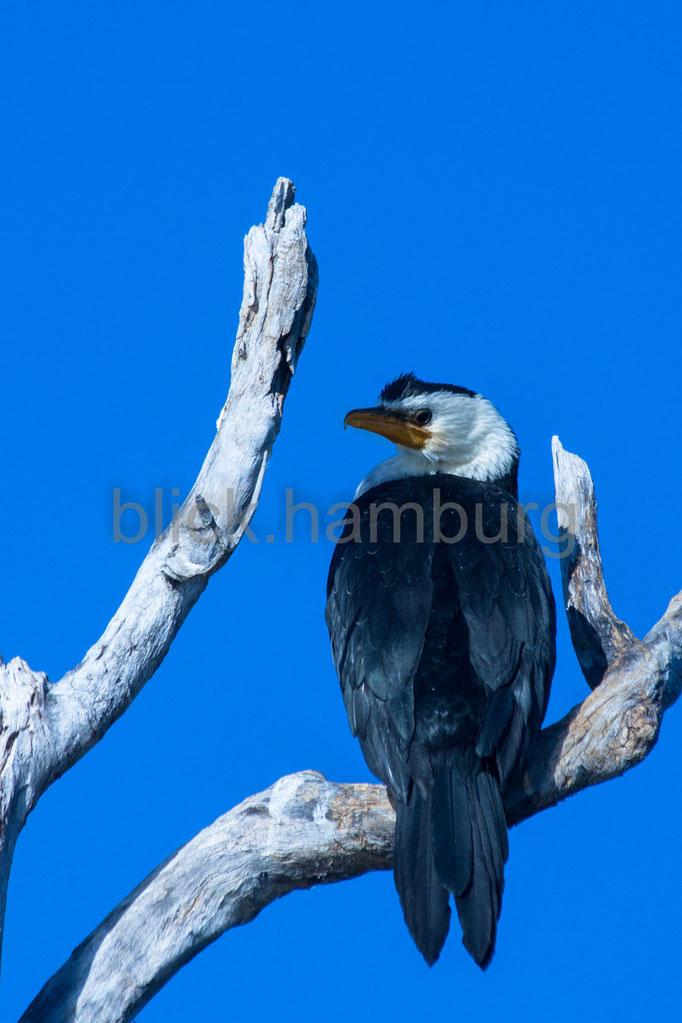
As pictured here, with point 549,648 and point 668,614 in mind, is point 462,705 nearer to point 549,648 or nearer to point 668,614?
point 549,648

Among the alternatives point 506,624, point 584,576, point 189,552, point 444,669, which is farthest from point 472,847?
point 584,576

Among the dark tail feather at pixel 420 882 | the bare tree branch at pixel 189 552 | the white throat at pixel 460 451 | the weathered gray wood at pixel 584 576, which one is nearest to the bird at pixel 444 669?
the dark tail feather at pixel 420 882

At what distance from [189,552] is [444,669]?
1294 mm

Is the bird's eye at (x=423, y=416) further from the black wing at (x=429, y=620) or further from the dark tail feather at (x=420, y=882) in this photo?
the dark tail feather at (x=420, y=882)

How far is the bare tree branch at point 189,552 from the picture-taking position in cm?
439

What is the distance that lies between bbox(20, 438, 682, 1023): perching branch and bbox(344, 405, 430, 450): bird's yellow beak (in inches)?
78.7

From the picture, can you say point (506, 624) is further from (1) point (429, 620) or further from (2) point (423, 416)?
(2) point (423, 416)

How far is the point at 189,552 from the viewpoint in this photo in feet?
16.3

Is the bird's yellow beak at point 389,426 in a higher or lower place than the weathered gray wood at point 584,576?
higher

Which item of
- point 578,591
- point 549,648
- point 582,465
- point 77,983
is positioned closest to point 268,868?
point 77,983

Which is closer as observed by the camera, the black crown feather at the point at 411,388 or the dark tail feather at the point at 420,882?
the dark tail feather at the point at 420,882

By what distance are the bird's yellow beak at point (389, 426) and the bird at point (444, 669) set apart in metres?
0.54

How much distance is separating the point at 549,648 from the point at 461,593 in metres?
0.55

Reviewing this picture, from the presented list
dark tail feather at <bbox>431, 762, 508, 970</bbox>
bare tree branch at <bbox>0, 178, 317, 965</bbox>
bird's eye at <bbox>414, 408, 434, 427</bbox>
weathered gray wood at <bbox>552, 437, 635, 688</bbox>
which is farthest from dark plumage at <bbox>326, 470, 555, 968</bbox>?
bird's eye at <bbox>414, 408, 434, 427</bbox>
